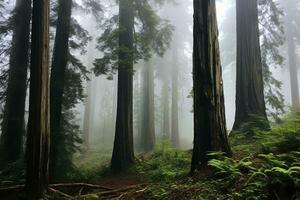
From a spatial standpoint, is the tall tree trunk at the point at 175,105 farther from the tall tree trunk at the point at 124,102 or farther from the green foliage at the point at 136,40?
the tall tree trunk at the point at 124,102

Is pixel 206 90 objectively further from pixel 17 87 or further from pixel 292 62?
pixel 292 62

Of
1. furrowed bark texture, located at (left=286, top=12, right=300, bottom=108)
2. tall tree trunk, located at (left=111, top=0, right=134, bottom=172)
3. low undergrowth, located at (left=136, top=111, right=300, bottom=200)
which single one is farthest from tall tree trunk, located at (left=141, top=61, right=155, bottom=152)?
low undergrowth, located at (left=136, top=111, right=300, bottom=200)

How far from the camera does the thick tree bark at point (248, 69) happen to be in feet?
33.2

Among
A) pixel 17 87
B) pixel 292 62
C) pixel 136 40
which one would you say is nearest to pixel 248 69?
pixel 136 40

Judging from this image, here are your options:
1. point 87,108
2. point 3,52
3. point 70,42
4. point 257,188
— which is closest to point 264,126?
point 257,188

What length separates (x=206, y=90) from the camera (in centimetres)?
655

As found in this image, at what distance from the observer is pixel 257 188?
450 cm

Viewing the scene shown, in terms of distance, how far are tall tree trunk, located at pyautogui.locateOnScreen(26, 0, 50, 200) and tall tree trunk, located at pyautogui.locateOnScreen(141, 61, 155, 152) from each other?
46.8 ft

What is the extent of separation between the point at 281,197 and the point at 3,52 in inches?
508

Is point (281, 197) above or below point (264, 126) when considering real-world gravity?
below

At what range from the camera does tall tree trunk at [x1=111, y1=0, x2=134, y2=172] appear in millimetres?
11813

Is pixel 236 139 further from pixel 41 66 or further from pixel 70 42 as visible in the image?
pixel 70 42

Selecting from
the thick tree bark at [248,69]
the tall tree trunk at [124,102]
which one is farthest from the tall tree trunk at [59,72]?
the thick tree bark at [248,69]

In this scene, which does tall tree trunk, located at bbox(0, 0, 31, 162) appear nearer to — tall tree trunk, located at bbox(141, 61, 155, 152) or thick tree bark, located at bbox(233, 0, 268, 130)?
thick tree bark, located at bbox(233, 0, 268, 130)
